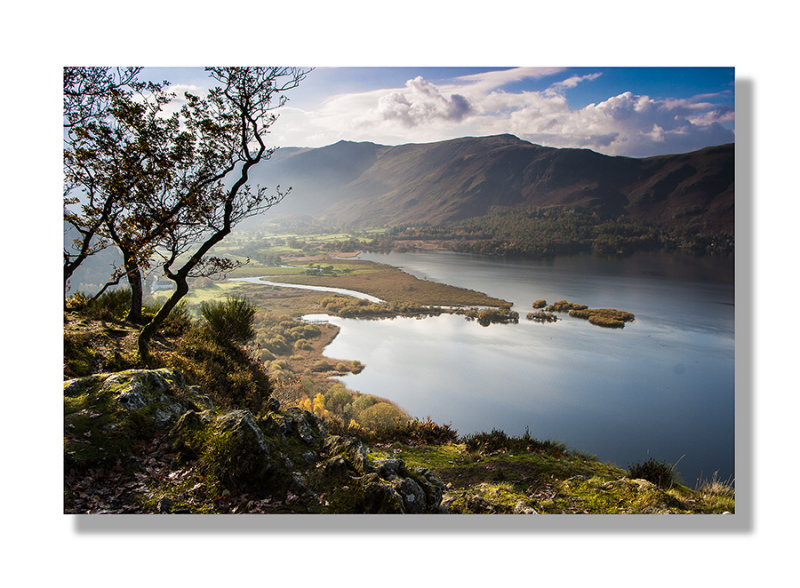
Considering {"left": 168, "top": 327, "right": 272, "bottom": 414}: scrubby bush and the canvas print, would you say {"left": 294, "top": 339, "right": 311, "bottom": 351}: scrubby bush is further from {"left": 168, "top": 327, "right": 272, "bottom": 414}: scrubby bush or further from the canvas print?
{"left": 168, "top": 327, "right": 272, "bottom": 414}: scrubby bush

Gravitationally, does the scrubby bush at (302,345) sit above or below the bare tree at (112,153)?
below

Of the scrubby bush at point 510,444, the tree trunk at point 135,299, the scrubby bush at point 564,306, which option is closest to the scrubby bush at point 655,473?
the scrubby bush at point 510,444

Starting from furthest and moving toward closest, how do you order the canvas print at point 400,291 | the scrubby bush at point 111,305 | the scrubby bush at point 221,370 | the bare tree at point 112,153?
1. the scrubby bush at point 111,305
2. the scrubby bush at point 221,370
3. the bare tree at point 112,153
4. the canvas print at point 400,291

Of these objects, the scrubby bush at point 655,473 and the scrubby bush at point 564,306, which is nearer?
the scrubby bush at point 655,473

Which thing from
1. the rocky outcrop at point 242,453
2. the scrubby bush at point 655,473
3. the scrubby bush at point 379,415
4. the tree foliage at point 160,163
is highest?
the tree foliage at point 160,163

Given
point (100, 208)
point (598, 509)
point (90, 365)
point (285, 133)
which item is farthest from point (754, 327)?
point (100, 208)

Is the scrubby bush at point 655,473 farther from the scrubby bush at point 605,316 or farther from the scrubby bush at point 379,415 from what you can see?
the scrubby bush at point 605,316

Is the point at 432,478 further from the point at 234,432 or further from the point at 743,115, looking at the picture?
the point at 743,115

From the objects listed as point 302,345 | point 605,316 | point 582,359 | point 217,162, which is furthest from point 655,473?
point 217,162

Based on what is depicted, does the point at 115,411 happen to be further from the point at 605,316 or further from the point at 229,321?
the point at 605,316
